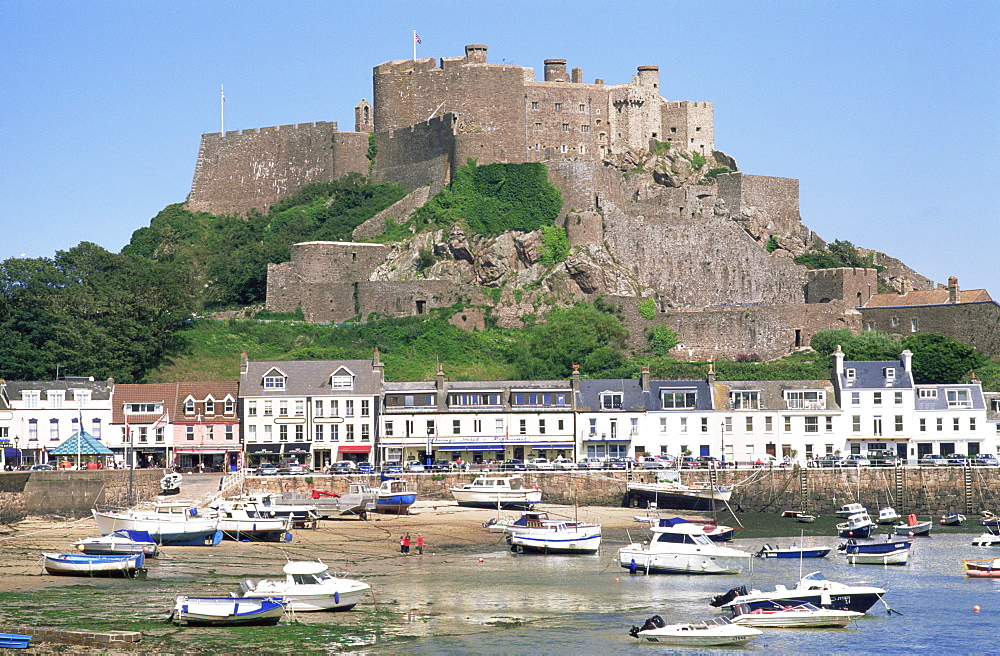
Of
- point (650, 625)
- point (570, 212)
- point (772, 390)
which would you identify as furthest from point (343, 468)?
point (570, 212)

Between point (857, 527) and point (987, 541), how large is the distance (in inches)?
176

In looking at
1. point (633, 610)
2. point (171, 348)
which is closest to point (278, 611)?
point (633, 610)

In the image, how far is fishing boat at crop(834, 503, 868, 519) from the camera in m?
60.0

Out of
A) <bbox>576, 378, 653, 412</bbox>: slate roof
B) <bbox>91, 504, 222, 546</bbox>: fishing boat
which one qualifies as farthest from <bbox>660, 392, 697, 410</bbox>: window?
Answer: <bbox>91, 504, 222, 546</bbox>: fishing boat

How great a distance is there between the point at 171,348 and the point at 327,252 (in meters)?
12.6

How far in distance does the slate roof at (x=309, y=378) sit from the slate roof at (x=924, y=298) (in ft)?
119

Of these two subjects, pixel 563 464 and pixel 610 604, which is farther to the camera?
pixel 563 464

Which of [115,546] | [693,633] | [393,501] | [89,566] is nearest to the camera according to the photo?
[693,633]

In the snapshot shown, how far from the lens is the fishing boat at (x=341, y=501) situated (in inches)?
2183

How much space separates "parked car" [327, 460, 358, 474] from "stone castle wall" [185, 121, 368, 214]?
3998cm

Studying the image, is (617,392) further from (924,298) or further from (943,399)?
(924,298)

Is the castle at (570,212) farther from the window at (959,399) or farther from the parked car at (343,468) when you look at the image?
the parked car at (343,468)

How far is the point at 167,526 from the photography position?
48094 mm

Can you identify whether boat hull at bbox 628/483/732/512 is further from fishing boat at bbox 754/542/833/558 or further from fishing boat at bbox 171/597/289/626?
fishing boat at bbox 171/597/289/626
